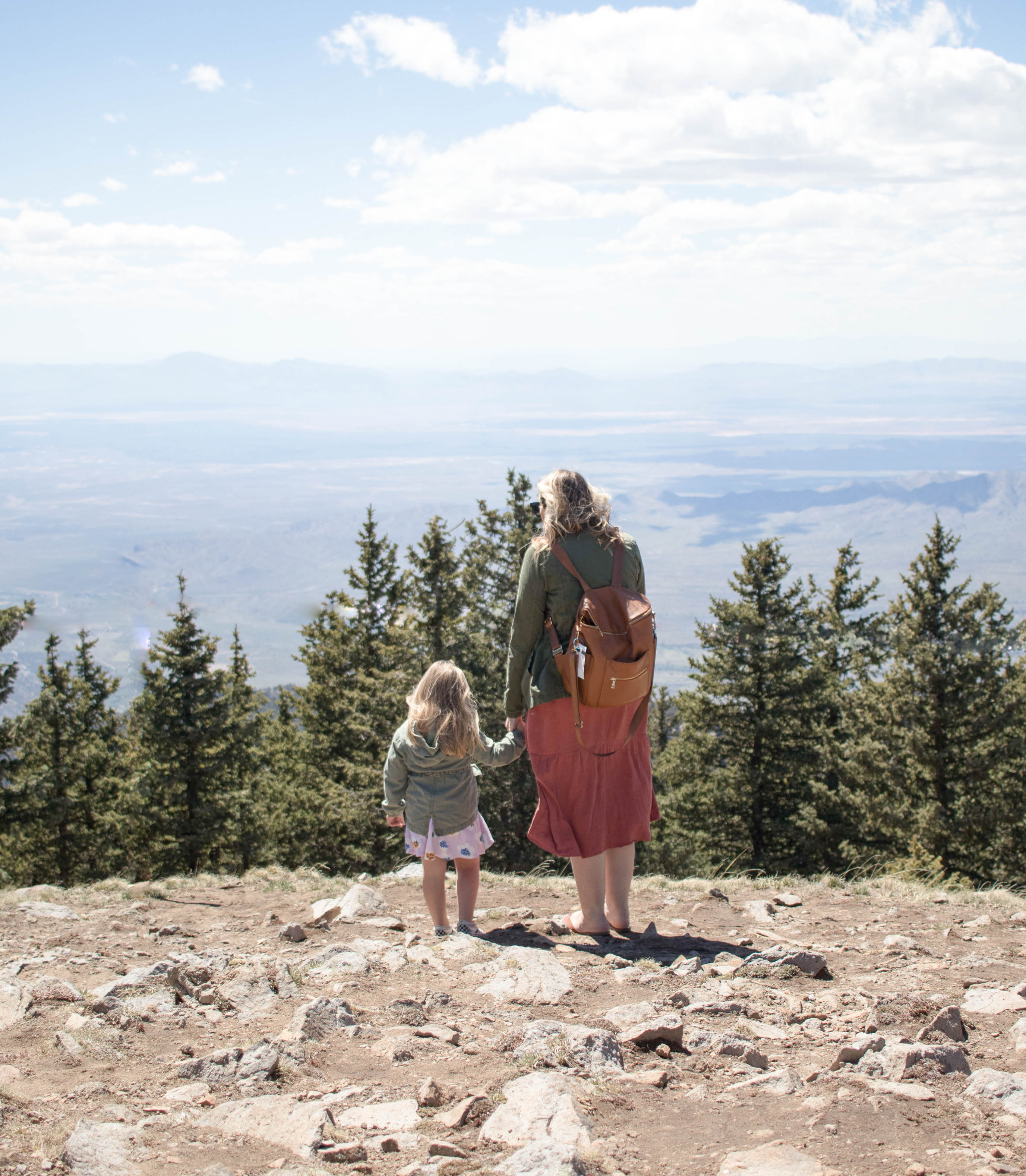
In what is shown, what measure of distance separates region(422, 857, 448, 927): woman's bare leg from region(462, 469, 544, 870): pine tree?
14929 mm

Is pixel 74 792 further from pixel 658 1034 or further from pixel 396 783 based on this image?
pixel 658 1034

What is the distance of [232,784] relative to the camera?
1053 inches

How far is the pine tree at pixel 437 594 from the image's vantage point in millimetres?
23594

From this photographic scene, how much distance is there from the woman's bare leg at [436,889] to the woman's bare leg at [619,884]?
3.66ft

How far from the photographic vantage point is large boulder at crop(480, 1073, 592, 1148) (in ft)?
10.3

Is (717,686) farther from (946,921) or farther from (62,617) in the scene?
(62,617)

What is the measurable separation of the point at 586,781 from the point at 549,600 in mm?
1207

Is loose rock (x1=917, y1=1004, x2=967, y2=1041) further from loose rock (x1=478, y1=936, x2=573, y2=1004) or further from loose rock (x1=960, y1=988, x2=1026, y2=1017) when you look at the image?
loose rock (x1=478, y1=936, x2=573, y2=1004)

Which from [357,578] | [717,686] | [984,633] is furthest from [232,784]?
[984,633]

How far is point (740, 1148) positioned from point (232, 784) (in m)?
25.7

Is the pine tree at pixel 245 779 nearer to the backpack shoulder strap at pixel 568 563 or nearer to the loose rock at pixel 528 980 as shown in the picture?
the loose rock at pixel 528 980

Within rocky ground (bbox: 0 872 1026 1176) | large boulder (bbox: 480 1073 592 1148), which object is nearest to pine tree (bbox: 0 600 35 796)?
rocky ground (bbox: 0 872 1026 1176)

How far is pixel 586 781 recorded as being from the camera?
576 centimetres

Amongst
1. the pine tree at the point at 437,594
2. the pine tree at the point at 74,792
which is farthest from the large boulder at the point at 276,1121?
the pine tree at the point at 74,792
